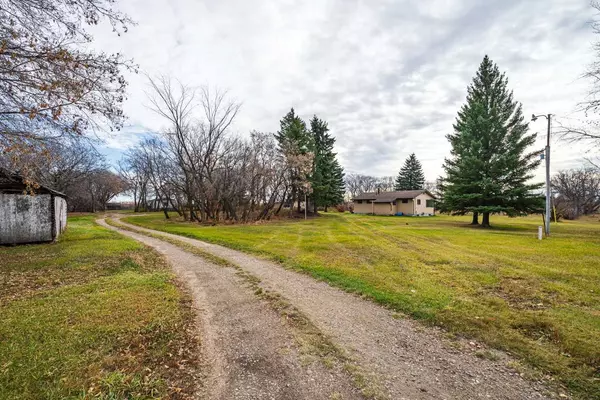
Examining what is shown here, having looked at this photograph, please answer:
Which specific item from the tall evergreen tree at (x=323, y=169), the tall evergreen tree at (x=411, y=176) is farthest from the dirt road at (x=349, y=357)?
the tall evergreen tree at (x=411, y=176)

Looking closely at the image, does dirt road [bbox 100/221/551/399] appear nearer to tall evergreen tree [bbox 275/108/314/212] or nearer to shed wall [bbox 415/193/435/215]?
tall evergreen tree [bbox 275/108/314/212]

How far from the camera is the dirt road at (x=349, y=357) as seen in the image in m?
2.74

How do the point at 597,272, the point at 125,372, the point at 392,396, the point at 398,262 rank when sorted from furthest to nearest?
the point at 398,262, the point at 597,272, the point at 125,372, the point at 392,396

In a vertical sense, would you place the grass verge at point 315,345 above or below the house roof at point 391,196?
below

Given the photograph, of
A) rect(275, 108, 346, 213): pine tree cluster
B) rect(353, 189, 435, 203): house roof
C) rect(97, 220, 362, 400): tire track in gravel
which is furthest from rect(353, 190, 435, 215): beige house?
rect(97, 220, 362, 400): tire track in gravel

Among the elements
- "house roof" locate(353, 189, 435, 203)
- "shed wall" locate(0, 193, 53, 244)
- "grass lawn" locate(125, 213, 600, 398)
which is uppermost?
"house roof" locate(353, 189, 435, 203)

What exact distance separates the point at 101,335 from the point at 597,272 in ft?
36.7

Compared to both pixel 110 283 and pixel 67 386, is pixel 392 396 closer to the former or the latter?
pixel 67 386

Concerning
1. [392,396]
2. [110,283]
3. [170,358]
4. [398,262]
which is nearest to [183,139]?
[110,283]

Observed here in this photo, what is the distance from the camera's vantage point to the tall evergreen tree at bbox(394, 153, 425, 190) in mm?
49912

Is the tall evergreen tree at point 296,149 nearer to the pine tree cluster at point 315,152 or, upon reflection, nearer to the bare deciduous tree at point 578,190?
the pine tree cluster at point 315,152

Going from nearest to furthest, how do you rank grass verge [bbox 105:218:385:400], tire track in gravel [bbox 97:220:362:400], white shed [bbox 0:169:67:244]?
tire track in gravel [bbox 97:220:362:400] → grass verge [bbox 105:218:385:400] → white shed [bbox 0:169:67:244]

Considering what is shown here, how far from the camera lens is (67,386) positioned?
269 centimetres

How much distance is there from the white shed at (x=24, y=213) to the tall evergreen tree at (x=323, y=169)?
2475cm
